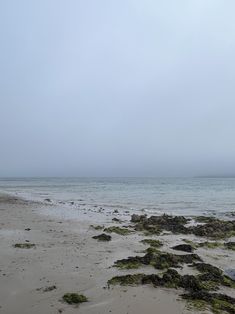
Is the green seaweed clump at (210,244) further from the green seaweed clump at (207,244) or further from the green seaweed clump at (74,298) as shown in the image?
the green seaweed clump at (74,298)

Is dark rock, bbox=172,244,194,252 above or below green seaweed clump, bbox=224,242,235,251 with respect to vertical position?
above

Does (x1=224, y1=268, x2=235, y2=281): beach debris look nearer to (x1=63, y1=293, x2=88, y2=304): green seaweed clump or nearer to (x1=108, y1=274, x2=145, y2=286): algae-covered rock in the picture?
(x1=108, y1=274, x2=145, y2=286): algae-covered rock

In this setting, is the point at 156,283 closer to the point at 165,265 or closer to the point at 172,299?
the point at 172,299

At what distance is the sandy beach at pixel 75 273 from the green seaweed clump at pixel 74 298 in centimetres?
11

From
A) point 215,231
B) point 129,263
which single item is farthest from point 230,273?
point 215,231

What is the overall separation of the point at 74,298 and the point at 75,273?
6.15 feet

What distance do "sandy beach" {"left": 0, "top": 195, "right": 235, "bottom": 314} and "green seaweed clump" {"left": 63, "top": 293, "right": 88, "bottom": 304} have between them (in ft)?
0.38

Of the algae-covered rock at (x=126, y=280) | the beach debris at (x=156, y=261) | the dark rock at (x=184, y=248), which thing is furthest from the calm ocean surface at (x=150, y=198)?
the algae-covered rock at (x=126, y=280)

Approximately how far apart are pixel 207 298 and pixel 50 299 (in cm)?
298

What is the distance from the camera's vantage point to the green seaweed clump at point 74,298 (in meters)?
6.96

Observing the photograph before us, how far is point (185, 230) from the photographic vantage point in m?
17.1

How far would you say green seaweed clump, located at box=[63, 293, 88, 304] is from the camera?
696 cm

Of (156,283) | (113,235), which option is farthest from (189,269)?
(113,235)

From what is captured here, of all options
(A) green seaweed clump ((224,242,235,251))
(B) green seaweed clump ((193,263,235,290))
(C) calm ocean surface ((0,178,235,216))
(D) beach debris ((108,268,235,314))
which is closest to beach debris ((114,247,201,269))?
(B) green seaweed clump ((193,263,235,290))
